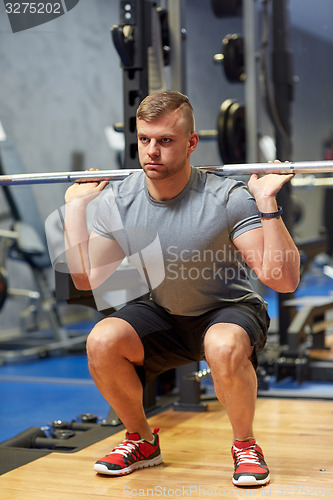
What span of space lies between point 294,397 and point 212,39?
220 inches

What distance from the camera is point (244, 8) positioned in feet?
14.0

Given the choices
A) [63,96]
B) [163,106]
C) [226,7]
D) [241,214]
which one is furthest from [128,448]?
[63,96]

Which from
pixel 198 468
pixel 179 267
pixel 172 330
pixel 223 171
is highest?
pixel 223 171

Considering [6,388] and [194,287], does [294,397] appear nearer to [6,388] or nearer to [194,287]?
[194,287]

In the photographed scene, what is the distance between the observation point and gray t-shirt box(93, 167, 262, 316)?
200cm

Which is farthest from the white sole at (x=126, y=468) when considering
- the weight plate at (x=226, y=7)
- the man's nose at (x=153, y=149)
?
the weight plate at (x=226, y=7)

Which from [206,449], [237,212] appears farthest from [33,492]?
[237,212]

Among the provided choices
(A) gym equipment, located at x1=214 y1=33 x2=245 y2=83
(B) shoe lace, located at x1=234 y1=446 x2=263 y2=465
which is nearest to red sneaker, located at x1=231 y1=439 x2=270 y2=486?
(B) shoe lace, located at x1=234 y1=446 x2=263 y2=465

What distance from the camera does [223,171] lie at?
204 centimetres

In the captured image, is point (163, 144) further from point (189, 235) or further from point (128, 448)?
point (128, 448)

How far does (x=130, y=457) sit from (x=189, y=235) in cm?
70

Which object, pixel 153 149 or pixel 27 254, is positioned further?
pixel 27 254

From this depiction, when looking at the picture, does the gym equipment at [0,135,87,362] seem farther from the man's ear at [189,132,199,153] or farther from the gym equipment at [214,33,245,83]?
the man's ear at [189,132,199,153]

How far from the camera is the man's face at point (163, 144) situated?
1.93 metres
